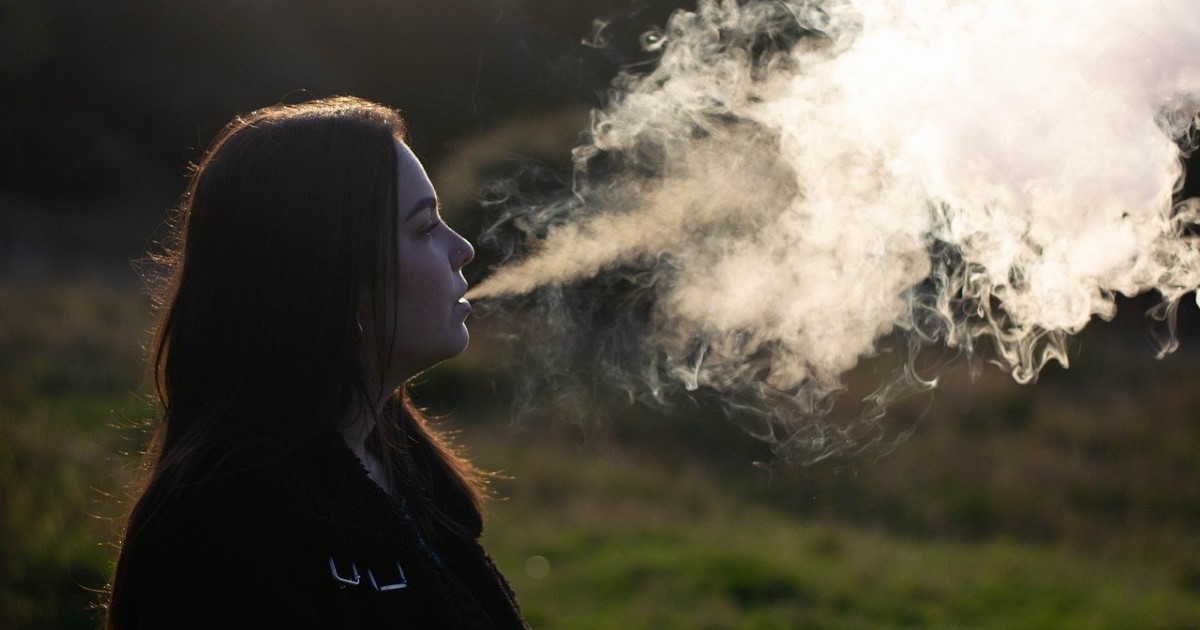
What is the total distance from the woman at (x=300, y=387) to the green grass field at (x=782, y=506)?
345 centimetres

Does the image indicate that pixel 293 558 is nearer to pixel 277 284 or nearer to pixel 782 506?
pixel 277 284

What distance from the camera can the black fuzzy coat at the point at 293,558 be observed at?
1.80m

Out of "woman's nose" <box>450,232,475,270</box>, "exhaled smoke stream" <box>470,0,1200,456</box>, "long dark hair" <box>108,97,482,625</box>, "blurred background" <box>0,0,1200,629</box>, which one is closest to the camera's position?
"long dark hair" <box>108,97,482,625</box>

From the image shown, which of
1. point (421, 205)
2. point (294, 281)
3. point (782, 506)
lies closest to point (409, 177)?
point (421, 205)

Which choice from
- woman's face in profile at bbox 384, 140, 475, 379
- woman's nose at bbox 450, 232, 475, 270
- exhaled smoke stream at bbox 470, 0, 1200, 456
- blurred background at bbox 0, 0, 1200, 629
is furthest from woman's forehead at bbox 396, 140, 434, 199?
exhaled smoke stream at bbox 470, 0, 1200, 456

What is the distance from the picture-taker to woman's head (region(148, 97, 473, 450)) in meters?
2.09

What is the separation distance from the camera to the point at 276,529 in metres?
1.90

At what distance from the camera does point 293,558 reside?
1.90 meters

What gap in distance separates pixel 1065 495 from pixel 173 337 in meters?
7.01

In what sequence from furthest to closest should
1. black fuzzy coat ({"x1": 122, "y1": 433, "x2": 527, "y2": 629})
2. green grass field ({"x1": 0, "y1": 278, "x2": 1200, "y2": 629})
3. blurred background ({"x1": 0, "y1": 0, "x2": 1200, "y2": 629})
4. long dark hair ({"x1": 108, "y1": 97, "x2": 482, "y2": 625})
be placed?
green grass field ({"x1": 0, "y1": 278, "x2": 1200, "y2": 629}) < blurred background ({"x1": 0, "y1": 0, "x2": 1200, "y2": 629}) < long dark hair ({"x1": 108, "y1": 97, "x2": 482, "y2": 625}) < black fuzzy coat ({"x1": 122, "y1": 433, "x2": 527, "y2": 629})

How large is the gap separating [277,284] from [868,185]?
257cm

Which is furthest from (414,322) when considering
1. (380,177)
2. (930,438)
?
(930,438)

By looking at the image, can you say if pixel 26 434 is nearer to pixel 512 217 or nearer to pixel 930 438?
pixel 512 217

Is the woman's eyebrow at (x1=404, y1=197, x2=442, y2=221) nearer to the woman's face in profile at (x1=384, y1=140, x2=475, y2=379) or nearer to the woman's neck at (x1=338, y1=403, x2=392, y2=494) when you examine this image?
the woman's face in profile at (x1=384, y1=140, x2=475, y2=379)
